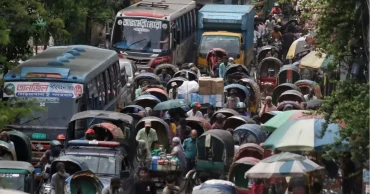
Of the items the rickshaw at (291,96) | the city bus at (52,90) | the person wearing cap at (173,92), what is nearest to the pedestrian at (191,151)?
the city bus at (52,90)

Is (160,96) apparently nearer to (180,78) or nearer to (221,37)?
(180,78)

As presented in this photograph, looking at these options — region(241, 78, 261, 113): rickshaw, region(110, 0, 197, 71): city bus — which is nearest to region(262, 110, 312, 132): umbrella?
region(241, 78, 261, 113): rickshaw

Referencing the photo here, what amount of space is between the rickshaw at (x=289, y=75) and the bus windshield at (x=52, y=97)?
1008cm

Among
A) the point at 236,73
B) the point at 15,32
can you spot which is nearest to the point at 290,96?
the point at 236,73

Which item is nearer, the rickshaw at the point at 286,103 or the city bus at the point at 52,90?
the city bus at the point at 52,90

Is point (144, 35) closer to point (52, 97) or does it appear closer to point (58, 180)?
point (52, 97)

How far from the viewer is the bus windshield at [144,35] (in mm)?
37844

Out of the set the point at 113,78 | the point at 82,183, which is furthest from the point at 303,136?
the point at 113,78

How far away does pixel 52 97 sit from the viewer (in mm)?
24828

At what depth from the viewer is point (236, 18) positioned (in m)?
41.4

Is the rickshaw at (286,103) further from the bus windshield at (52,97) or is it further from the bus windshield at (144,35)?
the bus windshield at (144,35)

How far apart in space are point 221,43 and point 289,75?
20.8ft

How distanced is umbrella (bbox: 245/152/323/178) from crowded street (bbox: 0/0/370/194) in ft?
0.08

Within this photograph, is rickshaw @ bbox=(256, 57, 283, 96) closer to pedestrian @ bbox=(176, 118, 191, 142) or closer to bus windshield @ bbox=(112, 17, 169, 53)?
bus windshield @ bbox=(112, 17, 169, 53)
